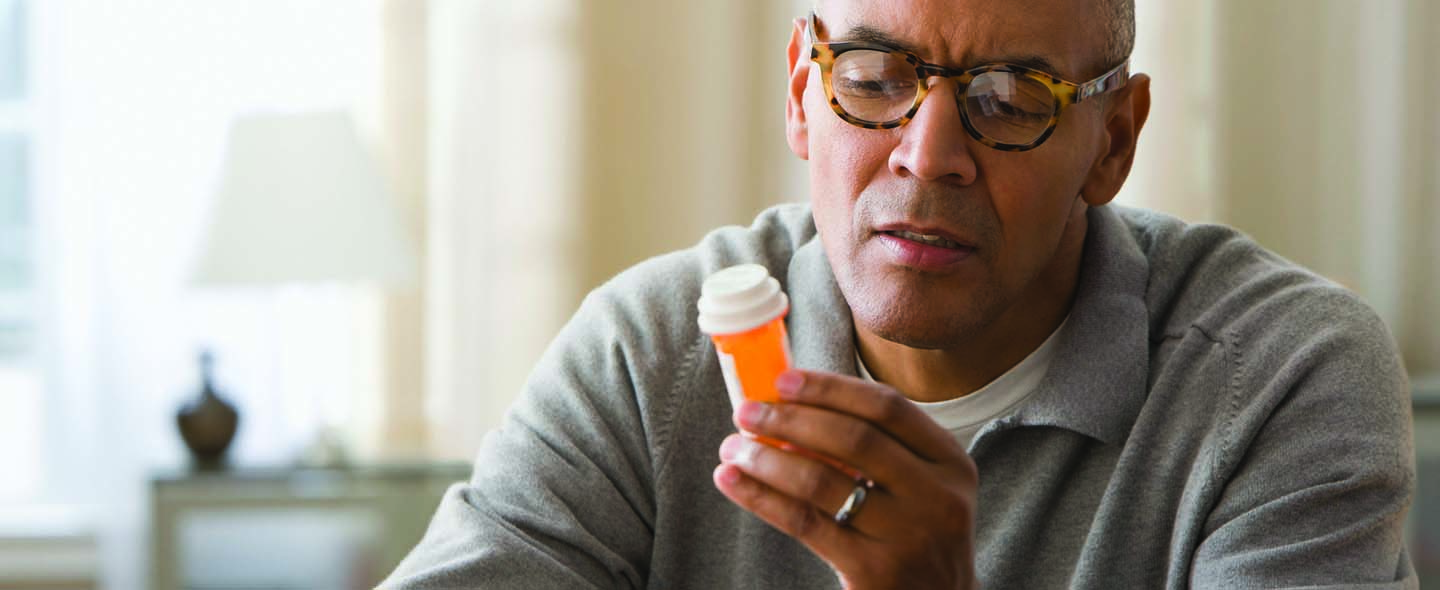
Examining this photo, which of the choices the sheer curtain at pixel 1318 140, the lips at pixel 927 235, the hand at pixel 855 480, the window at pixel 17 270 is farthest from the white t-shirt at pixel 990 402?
the window at pixel 17 270

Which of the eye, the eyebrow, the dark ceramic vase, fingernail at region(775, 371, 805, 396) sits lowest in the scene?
the dark ceramic vase

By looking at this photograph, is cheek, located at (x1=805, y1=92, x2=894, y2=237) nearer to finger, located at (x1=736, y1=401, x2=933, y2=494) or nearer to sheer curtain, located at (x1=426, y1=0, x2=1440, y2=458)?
finger, located at (x1=736, y1=401, x2=933, y2=494)

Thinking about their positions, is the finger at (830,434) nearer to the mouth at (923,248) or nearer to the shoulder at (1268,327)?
the mouth at (923,248)

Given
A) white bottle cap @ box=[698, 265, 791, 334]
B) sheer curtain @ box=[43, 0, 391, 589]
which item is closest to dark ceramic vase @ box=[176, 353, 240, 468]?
sheer curtain @ box=[43, 0, 391, 589]

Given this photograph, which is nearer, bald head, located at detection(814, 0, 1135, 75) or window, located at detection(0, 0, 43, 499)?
bald head, located at detection(814, 0, 1135, 75)

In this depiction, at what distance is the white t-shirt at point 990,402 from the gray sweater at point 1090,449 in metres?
0.03

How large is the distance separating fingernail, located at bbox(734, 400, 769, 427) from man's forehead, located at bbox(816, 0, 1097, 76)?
428 mm

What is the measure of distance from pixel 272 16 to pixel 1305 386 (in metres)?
2.39

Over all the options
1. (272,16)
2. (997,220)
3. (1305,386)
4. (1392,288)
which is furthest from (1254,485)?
(272,16)

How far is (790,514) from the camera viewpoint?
996 millimetres

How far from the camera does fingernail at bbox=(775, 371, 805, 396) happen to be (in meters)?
0.98

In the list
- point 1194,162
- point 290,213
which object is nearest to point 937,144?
point 290,213

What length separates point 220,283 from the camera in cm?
272

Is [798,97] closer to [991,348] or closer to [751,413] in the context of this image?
[991,348]
